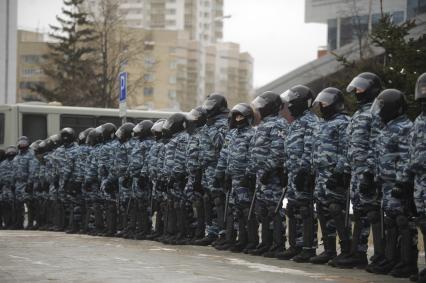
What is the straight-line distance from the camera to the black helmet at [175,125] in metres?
18.4

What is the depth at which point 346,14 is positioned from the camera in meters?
46.3

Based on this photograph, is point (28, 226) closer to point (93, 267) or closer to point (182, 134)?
point (182, 134)

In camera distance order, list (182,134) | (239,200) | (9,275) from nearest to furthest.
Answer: (9,275) → (239,200) → (182,134)

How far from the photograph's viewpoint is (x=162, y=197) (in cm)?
1869

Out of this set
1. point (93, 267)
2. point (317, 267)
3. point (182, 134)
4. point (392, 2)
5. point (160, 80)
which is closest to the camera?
point (93, 267)

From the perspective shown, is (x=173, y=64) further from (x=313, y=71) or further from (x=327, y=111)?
(x=327, y=111)

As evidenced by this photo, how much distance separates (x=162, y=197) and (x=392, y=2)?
2631cm

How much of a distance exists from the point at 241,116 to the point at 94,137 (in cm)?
659

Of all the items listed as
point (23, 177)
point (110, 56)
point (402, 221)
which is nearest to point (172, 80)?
point (110, 56)

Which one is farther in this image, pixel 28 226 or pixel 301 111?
pixel 28 226

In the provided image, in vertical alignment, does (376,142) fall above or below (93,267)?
above

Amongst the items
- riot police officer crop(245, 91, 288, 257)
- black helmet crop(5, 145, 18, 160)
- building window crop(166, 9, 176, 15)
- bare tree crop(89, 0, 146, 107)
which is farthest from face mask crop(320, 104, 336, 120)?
building window crop(166, 9, 176, 15)

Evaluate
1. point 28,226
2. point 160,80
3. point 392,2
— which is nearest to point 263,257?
point 28,226

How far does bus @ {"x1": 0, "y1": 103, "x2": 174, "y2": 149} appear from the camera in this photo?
3203 cm
